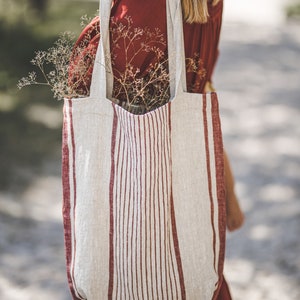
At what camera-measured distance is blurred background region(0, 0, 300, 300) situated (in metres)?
3.89

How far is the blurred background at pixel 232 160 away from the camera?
3.89m

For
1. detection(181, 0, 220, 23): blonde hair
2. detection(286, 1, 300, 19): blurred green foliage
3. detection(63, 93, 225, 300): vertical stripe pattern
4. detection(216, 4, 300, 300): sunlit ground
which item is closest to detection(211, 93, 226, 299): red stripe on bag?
detection(63, 93, 225, 300): vertical stripe pattern

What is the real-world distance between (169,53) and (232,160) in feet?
11.0

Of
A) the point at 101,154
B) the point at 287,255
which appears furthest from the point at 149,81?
the point at 287,255

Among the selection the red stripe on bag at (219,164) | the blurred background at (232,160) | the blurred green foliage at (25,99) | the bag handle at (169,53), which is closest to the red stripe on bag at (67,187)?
the bag handle at (169,53)

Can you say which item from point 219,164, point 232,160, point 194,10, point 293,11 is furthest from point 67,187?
point 293,11

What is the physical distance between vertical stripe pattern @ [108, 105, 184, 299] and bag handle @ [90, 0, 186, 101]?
88mm

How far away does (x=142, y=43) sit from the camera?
2184 mm

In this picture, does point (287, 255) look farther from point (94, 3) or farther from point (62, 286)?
point (94, 3)

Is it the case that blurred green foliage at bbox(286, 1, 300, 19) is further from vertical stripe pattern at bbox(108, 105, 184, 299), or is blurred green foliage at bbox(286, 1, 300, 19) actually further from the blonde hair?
vertical stripe pattern at bbox(108, 105, 184, 299)

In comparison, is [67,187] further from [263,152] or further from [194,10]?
[263,152]

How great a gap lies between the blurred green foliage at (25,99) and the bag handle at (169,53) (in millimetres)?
2058

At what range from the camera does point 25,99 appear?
23.0 feet

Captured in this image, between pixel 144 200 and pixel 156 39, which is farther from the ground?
pixel 156 39
